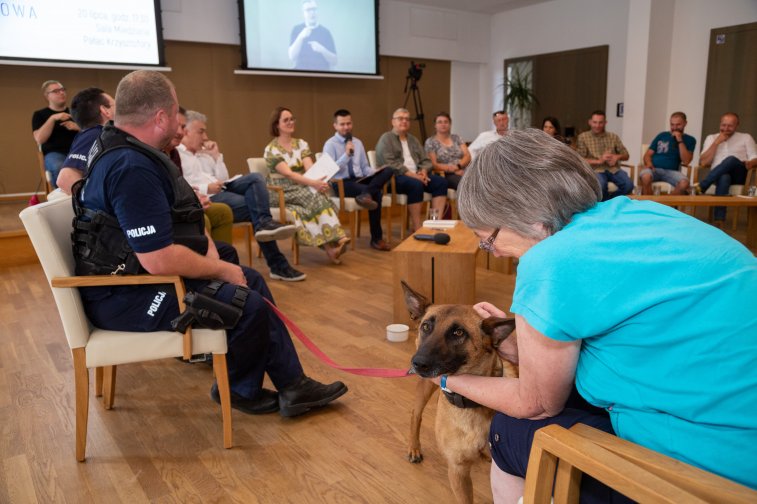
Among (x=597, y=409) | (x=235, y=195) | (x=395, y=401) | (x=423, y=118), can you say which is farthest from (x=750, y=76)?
(x=597, y=409)

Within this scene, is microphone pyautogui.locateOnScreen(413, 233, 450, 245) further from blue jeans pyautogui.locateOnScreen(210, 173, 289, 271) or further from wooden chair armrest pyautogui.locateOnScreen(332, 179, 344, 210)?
wooden chair armrest pyautogui.locateOnScreen(332, 179, 344, 210)

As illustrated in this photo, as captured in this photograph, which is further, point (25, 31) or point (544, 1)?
point (544, 1)

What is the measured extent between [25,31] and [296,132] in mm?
3142

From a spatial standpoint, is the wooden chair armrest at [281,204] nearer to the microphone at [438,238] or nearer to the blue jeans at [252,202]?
the blue jeans at [252,202]

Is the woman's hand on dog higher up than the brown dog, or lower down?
higher up

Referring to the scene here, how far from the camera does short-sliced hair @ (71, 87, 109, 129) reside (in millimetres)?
2934

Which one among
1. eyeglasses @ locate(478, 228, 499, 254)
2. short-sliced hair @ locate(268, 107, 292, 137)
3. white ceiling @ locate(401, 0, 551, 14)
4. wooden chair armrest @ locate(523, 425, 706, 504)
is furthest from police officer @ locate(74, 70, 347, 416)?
white ceiling @ locate(401, 0, 551, 14)

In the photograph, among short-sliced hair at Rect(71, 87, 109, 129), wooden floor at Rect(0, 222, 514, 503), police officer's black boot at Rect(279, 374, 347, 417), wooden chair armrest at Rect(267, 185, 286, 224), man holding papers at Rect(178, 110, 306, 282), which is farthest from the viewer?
wooden chair armrest at Rect(267, 185, 286, 224)

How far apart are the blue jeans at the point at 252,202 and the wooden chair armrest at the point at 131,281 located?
92.9 inches

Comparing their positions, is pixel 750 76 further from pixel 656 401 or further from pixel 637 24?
pixel 656 401

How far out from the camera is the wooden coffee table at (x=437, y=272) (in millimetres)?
3186

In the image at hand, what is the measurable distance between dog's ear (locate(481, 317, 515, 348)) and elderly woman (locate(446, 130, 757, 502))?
0.85ft

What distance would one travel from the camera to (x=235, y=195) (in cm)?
428

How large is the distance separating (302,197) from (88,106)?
1962mm
